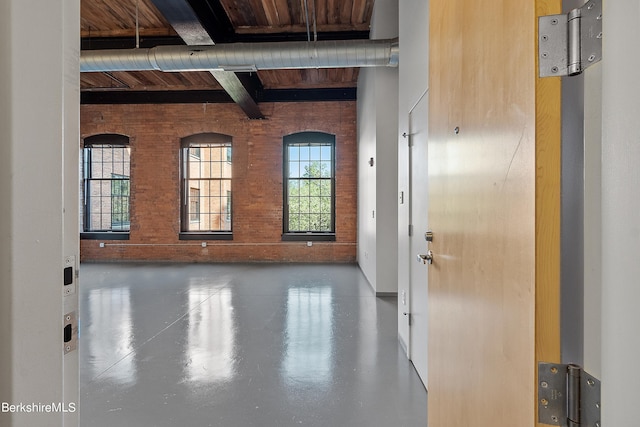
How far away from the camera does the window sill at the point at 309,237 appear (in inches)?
300

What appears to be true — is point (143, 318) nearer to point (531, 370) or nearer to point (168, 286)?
point (168, 286)

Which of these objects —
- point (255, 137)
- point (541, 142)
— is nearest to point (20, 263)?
point (541, 142)

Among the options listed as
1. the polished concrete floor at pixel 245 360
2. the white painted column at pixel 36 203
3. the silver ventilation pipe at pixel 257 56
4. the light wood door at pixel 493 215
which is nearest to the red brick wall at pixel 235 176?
the polished concrete floor at pixel 245 360

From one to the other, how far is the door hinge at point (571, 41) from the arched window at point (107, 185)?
8905 mm

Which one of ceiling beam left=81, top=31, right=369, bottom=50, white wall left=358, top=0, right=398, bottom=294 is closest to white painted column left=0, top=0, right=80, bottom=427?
white wall left=358, top=0, right=398, bottom=294

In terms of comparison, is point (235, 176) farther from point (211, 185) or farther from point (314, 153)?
point (314, 153)

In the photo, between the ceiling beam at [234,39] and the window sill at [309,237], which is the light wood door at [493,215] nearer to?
the ceiling beam at [234,39]

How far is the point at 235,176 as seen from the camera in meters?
7.75

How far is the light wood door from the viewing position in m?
0.67

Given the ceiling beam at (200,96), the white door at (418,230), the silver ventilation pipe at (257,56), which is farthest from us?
the ceiling beam at (200,96)

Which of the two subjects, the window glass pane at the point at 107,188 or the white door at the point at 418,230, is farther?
the window glass pane at the point at 107,188

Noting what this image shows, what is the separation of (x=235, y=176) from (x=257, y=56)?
3703mm

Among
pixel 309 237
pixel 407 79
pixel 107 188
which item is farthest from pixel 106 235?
pixel 407 79

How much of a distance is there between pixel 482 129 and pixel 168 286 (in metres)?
5.68
